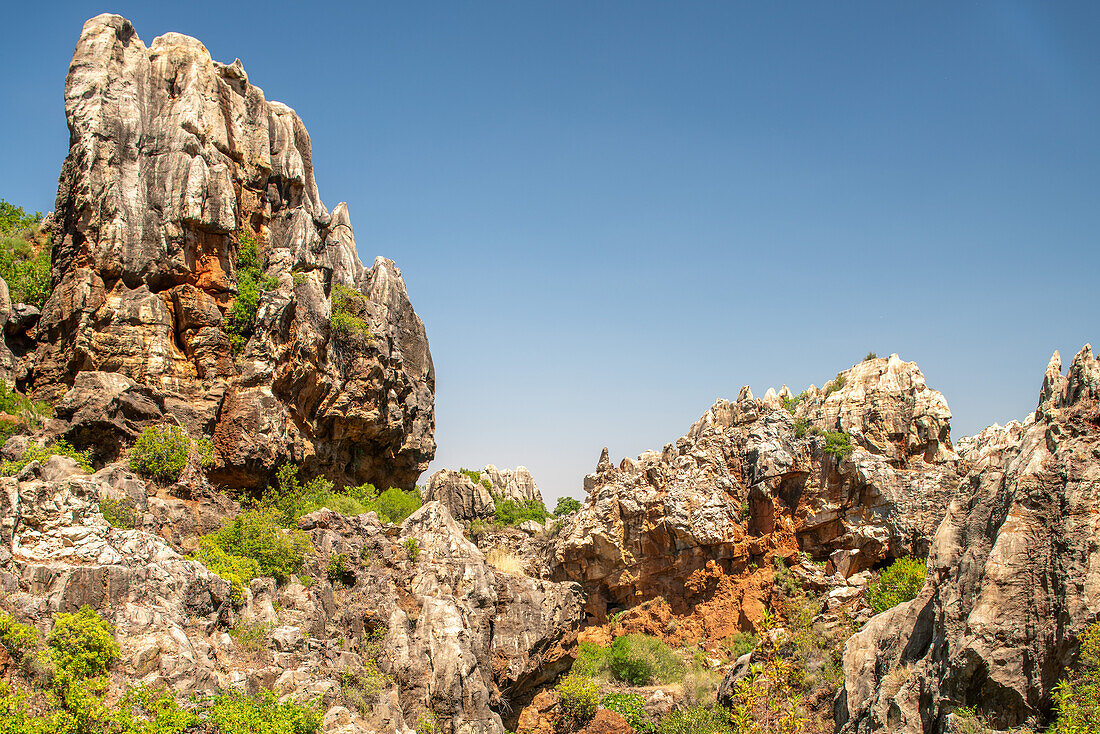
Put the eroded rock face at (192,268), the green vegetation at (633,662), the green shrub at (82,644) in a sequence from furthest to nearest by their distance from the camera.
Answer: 1. the green vegetation at (633,662)
2. the eroded rock face at (192,268)
3. the green shrub at (82,644)

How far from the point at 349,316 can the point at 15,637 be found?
726 inches

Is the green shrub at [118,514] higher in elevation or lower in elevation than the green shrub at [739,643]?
higher

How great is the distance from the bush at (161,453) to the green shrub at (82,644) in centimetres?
845

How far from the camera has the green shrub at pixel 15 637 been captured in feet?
37.8

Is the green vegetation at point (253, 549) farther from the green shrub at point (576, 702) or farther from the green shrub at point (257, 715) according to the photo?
the green shrub at point (576, 702)

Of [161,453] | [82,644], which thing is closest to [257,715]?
[82,644]

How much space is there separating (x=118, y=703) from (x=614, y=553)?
22.6 m

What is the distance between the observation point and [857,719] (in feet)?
54.7

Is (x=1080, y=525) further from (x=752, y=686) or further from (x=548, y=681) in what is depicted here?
(x=548, y=681)

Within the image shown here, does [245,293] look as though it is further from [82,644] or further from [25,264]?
[82,644]

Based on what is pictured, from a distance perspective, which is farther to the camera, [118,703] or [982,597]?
[982,597]

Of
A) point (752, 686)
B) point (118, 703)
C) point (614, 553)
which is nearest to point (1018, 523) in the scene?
point (752, 686)

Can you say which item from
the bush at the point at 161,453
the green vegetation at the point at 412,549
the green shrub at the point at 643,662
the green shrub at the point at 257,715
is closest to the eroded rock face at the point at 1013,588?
the green shrub at the point at 257,715

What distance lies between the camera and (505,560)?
33906mm
